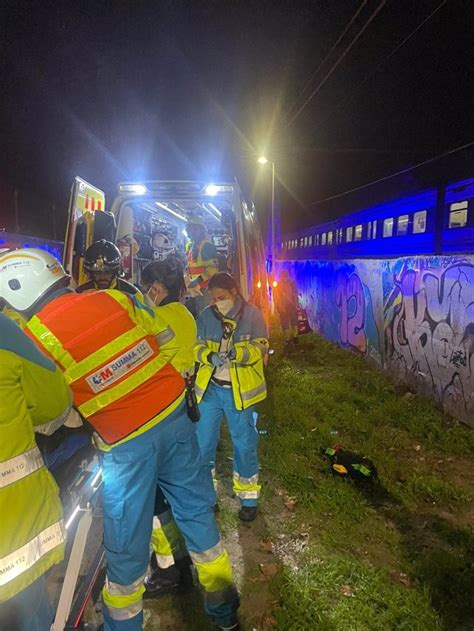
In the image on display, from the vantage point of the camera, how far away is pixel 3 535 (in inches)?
57.2

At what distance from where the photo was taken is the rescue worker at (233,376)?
11.4ft

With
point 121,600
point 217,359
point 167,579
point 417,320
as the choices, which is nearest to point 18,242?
point 217,359

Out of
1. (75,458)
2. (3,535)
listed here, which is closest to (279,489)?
(75,458)

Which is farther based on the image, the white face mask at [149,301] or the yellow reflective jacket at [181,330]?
the white face mask at [149,301]

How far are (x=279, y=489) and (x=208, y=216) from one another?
532 cm

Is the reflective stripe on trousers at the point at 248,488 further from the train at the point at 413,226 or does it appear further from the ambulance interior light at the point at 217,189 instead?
the train at the point at 413,226

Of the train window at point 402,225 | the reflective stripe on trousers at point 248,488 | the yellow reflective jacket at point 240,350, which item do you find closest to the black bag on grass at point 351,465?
the reflective stripe on trousers at point 248,488

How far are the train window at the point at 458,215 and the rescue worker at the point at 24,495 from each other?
7411 mm

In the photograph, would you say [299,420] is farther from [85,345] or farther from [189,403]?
[85,345]

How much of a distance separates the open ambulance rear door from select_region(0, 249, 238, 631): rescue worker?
2.53 meters

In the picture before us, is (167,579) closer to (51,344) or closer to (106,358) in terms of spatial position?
(106,358)

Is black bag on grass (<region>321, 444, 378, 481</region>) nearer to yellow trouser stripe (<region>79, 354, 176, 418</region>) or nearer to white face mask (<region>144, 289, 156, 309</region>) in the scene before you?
white face mask (<region>144, 289, 156, 309</region>)

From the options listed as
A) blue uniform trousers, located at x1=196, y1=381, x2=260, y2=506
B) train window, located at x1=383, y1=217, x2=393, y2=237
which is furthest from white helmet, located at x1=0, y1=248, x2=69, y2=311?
train window, located at x1=383, y1=217, x2=393, y2=237

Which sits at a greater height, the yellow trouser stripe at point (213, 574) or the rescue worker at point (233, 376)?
the rescue worker at point (233, 376)
